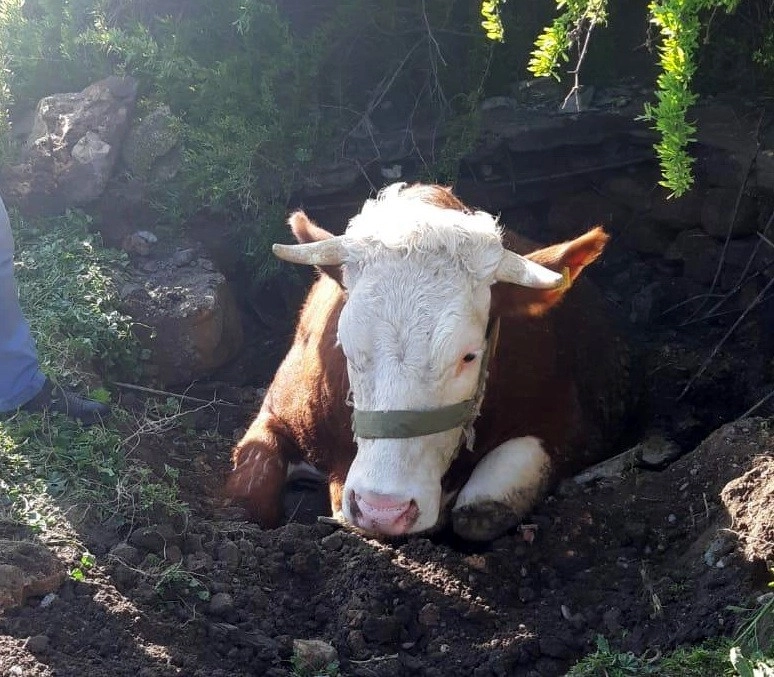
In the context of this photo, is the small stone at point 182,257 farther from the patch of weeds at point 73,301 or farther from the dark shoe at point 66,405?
the dark shoe at point 66,405

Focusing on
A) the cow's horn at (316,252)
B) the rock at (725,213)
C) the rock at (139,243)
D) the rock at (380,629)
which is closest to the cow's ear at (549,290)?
the cow's horn at (316,252)

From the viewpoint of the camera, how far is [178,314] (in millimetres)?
5934

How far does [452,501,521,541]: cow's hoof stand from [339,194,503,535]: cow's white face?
35 centimetres

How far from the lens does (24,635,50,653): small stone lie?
3.04 m

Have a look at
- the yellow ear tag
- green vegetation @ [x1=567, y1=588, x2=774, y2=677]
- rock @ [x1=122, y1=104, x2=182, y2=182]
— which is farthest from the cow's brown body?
rock @ [x1=122, y1=104, x2=182, y2=182]

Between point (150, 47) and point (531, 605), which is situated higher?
point (150, 47)

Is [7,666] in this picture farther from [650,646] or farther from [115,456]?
[650,646]

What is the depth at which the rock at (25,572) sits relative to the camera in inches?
128

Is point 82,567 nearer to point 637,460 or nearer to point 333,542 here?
point 333,542

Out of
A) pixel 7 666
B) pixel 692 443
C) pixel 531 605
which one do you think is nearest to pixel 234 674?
pixel 7 666

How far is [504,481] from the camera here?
4.45 metres

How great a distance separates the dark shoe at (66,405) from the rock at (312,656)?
2.02 m

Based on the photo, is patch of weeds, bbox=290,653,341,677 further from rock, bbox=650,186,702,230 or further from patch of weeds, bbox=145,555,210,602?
rock, bbox=650,186,702,230

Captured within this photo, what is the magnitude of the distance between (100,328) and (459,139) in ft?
8.86
